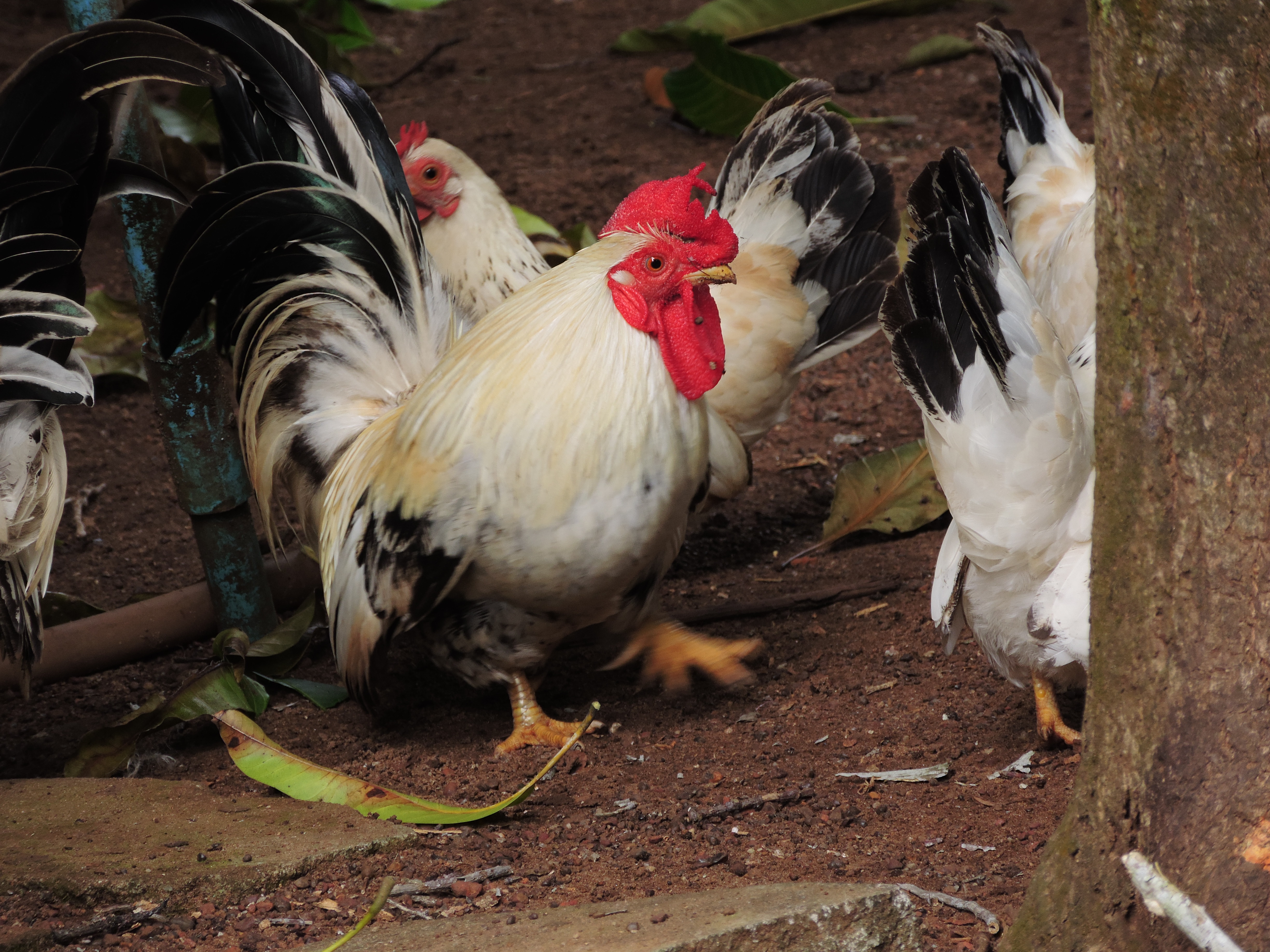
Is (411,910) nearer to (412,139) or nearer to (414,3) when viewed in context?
(412,139)

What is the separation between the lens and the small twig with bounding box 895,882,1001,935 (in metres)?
1.93

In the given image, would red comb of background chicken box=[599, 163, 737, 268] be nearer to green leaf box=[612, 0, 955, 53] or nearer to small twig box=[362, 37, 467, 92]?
green leaf box=[612, 0, 955, 53]

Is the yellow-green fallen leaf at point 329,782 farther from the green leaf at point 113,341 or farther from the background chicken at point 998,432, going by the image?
the green leaf at point 113,341

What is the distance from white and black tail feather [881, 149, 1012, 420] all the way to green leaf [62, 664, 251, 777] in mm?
2196

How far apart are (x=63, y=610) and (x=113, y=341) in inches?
79.5

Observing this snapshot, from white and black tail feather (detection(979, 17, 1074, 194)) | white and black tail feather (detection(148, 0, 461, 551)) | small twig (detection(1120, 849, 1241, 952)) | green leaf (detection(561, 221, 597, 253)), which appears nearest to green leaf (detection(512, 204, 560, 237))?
green leaf (detection(561, 221, 597, 253))

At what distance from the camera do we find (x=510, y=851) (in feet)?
8.20

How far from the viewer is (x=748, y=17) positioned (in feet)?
25.9

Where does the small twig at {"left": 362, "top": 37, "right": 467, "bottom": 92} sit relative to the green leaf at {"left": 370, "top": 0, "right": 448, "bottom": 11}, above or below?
below

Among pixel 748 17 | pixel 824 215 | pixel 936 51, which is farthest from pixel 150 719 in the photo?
pixel 936 51

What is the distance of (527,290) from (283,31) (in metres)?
1.15

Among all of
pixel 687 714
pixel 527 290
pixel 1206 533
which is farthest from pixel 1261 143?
pixel 687 714

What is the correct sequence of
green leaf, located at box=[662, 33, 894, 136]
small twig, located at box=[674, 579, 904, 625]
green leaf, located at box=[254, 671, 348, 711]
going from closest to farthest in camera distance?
1. green leaf, located at box=[254, 671, 348, 711]
2. small twig, located at box=[674, 579, 904, 625]
3. green leaf, located at box=[662, 33, 894, 136]

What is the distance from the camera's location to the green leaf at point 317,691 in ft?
11.9
